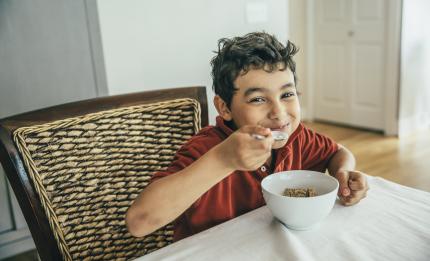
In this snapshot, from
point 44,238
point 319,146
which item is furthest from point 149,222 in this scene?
point 319,146

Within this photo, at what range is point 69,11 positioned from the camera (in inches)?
74.8

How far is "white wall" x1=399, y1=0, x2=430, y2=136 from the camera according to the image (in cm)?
356

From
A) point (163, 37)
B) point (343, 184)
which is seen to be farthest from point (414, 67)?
point (343, 184)

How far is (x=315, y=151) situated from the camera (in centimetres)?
113

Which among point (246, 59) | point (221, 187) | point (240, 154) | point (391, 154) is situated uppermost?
point (246, 59)

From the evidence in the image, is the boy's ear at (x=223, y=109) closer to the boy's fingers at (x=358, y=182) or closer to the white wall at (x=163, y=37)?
the boy's fingers at (x=358, y=182)

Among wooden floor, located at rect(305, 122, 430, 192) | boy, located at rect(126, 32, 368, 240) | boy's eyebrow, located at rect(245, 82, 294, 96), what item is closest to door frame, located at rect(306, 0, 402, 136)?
wooden floor, located at rect(305, 122, 430, 192)

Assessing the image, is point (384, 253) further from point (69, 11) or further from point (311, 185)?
point (69, 11)

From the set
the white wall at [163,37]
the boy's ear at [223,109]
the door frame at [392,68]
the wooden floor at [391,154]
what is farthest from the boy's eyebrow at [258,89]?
the door frame at [392,68]

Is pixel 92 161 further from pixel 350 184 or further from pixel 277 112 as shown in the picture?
pixel 350 184

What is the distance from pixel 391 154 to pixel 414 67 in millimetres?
918

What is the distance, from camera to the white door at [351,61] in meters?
3.75

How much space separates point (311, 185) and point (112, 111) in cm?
49

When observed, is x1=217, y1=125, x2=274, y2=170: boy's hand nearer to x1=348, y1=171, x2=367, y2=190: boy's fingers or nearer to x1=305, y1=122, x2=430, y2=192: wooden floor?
x1=348, y1=171, x2=367, y2=190: boy's fingers
